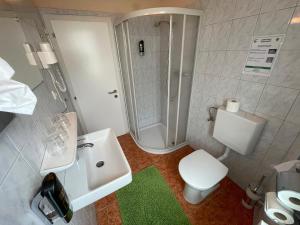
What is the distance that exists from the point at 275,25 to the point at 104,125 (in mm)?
2367

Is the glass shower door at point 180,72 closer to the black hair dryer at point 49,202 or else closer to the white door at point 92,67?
the white door at point 92,67

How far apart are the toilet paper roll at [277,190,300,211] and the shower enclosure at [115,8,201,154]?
1.33m

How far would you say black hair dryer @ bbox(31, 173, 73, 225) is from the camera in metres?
0.54

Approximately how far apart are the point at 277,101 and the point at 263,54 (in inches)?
15.3

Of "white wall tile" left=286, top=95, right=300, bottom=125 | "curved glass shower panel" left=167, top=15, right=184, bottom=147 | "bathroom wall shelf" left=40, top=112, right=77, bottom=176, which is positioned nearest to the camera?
"bathroom wall shelf" left=40, top=112, right=77, bottom=176

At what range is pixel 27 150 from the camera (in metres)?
0.65

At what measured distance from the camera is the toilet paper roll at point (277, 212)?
1.84 feet

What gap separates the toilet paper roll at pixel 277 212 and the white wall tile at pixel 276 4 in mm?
1186

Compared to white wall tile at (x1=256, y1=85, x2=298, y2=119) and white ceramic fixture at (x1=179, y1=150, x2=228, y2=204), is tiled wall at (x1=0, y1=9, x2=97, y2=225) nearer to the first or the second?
white ceramic fixture at (x1=179, y1=150, x2=228, y2=204)

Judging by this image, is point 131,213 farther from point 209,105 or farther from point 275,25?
point 275,25

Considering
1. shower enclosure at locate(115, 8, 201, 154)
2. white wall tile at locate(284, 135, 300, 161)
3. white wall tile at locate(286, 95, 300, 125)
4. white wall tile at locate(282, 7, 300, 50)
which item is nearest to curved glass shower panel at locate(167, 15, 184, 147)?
shower enclosure at locate(115, 8, 201, 154)

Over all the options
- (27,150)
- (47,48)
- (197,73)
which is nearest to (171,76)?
(197,73)

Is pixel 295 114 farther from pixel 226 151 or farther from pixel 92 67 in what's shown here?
pixel 92 67

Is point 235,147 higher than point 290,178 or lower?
lower
